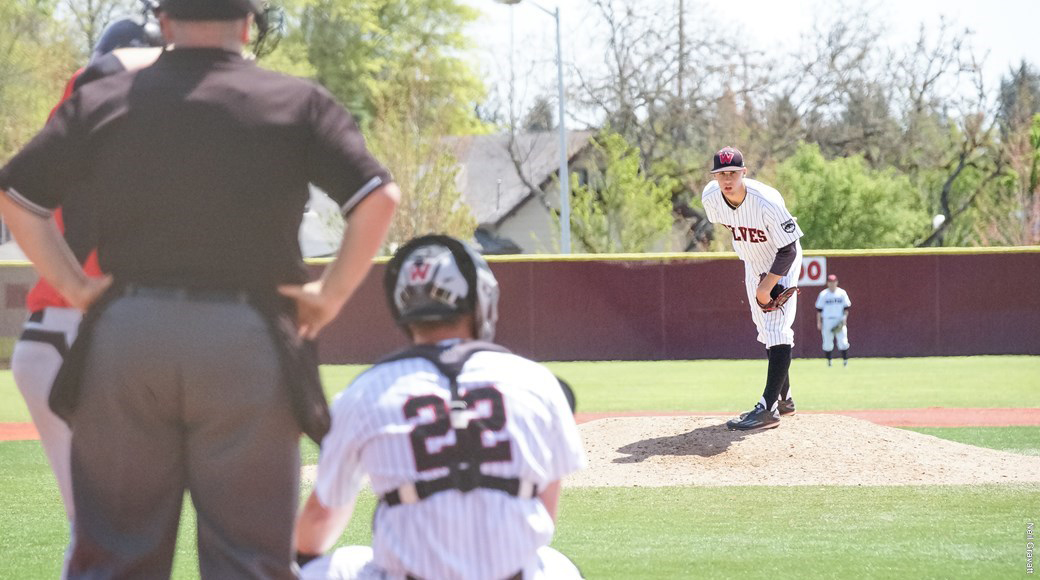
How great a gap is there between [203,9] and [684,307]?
23.3m

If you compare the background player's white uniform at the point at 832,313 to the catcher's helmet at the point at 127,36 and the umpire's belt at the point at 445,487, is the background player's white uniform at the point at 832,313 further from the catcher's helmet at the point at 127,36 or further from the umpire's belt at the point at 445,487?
the umpire's belt at the point at 445,487

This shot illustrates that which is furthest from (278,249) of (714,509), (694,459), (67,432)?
(694,459)

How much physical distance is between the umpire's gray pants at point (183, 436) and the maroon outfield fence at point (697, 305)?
22.9m

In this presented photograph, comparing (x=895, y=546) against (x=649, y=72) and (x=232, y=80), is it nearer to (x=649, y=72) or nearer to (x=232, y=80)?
(x=232, y=80)

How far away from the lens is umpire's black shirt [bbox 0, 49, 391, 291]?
3.03 m

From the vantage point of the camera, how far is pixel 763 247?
954cm

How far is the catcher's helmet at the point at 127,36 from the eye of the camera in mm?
3980

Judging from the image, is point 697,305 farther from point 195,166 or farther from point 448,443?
point 448,443

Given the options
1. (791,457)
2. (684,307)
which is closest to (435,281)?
(791,457)

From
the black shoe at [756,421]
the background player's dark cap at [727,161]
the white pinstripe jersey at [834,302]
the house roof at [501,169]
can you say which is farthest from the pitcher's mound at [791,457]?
the house roof at [501,169]

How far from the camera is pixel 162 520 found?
309 centimetres

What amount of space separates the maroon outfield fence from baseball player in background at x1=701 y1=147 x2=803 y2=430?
1609 centimetres

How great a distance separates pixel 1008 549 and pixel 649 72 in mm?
40162

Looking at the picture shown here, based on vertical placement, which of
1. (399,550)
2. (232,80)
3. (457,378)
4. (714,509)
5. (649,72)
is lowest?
(714,509)
